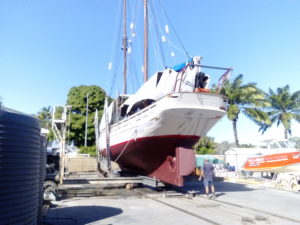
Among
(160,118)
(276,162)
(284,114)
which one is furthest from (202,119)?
(284,114)

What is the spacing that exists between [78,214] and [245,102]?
85.7 feet

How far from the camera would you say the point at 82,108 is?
35812 mm

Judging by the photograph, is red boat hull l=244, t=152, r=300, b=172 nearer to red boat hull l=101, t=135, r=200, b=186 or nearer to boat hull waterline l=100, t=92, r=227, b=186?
boat hull waterline l=100, t=92, r=227, b=186

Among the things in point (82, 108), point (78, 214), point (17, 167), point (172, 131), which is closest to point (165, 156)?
point (172, 131)

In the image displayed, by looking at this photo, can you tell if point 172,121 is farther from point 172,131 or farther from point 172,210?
point 172,210

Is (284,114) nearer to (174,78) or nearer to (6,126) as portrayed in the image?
(174,78)

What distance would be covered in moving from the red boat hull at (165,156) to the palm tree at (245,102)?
1920cm

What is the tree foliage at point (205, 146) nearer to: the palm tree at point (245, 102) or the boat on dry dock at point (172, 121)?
the palm tree at point (245, 102)

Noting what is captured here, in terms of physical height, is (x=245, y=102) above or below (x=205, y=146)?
above

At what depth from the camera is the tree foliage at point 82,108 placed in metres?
33.8

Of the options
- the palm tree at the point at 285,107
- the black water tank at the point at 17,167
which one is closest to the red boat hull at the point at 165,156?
the black water tank at the point at 17,167

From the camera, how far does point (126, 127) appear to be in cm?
1253

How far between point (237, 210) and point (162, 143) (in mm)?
3996

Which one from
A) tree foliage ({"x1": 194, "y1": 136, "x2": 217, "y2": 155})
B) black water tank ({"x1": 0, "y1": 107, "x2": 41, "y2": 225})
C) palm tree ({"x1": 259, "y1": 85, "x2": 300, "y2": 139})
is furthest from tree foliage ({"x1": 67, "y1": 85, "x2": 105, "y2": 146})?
black water tank ({"x1": 0, "y1": 107, "x2": 41, "y2": 225})
